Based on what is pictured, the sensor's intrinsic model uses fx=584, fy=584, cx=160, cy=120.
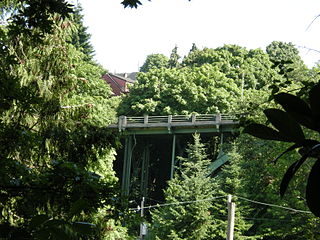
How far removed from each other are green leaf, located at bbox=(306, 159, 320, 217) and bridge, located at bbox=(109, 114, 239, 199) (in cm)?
2924

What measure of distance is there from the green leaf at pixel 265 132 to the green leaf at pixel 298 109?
0.03 metres

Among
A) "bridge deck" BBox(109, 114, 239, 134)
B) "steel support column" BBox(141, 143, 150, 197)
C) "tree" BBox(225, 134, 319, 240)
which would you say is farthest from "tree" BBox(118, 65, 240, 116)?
"tree" BBox(225, 134, 319, 240)

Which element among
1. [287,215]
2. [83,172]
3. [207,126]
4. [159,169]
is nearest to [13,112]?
[83,172]

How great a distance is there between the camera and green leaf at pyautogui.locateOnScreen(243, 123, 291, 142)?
2.31ft

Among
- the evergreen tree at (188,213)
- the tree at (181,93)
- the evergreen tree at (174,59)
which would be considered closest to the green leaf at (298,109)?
the evergreen tree at (188,213)

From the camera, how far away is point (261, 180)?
25328mm

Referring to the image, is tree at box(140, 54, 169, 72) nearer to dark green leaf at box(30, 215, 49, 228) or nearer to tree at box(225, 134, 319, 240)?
tree at box(225, 134, 319, 240)

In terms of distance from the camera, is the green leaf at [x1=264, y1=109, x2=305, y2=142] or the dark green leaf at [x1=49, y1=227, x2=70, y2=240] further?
the dark green leaf at [x1=49, y1=227, x2=70, y2=240]

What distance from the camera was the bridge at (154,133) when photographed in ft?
109

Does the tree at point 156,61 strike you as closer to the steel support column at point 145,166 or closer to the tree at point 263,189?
the steel support column at point 145,166

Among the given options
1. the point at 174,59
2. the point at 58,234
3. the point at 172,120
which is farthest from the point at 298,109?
the point at 174,59

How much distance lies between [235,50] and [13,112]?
3635cm

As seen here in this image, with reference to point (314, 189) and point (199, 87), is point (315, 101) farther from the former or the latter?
point (199, 87)

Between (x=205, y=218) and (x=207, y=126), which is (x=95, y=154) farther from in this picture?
(x=207, y=126)
